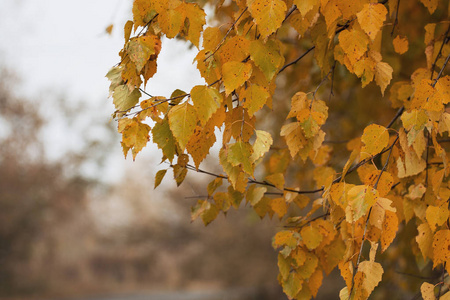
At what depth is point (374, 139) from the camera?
4.35ft

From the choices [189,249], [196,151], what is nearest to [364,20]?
[196,151]

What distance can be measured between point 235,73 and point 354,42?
0.42 m

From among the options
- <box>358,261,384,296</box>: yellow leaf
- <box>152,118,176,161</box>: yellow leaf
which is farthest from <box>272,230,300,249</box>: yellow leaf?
<box>152,118,176,161</box>: yellow leaf

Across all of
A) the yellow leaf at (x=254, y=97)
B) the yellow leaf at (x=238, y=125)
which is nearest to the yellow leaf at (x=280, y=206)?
the yellow leaf at (x=238, y=125)

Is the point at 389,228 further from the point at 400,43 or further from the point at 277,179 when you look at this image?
the point at 400,43

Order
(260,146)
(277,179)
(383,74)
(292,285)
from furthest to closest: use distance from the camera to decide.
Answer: (277,179)
(292,285)
(383,74)
(260,146)

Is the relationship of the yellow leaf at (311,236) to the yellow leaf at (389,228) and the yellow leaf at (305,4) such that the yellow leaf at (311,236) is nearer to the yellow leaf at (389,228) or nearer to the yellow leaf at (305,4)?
the yellow leaf at (389,228)

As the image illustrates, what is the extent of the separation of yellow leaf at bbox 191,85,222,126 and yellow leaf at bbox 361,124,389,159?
46 cm

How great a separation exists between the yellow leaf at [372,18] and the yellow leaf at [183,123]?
55 centimetres

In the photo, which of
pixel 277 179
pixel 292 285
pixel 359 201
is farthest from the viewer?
pixel 277 179

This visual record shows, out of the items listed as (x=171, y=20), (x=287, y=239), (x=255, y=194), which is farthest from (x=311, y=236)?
(x=171, y=20)

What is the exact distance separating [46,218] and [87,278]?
14.3ft

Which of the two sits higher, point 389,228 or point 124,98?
point 124,98

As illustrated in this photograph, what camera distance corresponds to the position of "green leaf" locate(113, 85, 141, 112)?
1.36 metres
